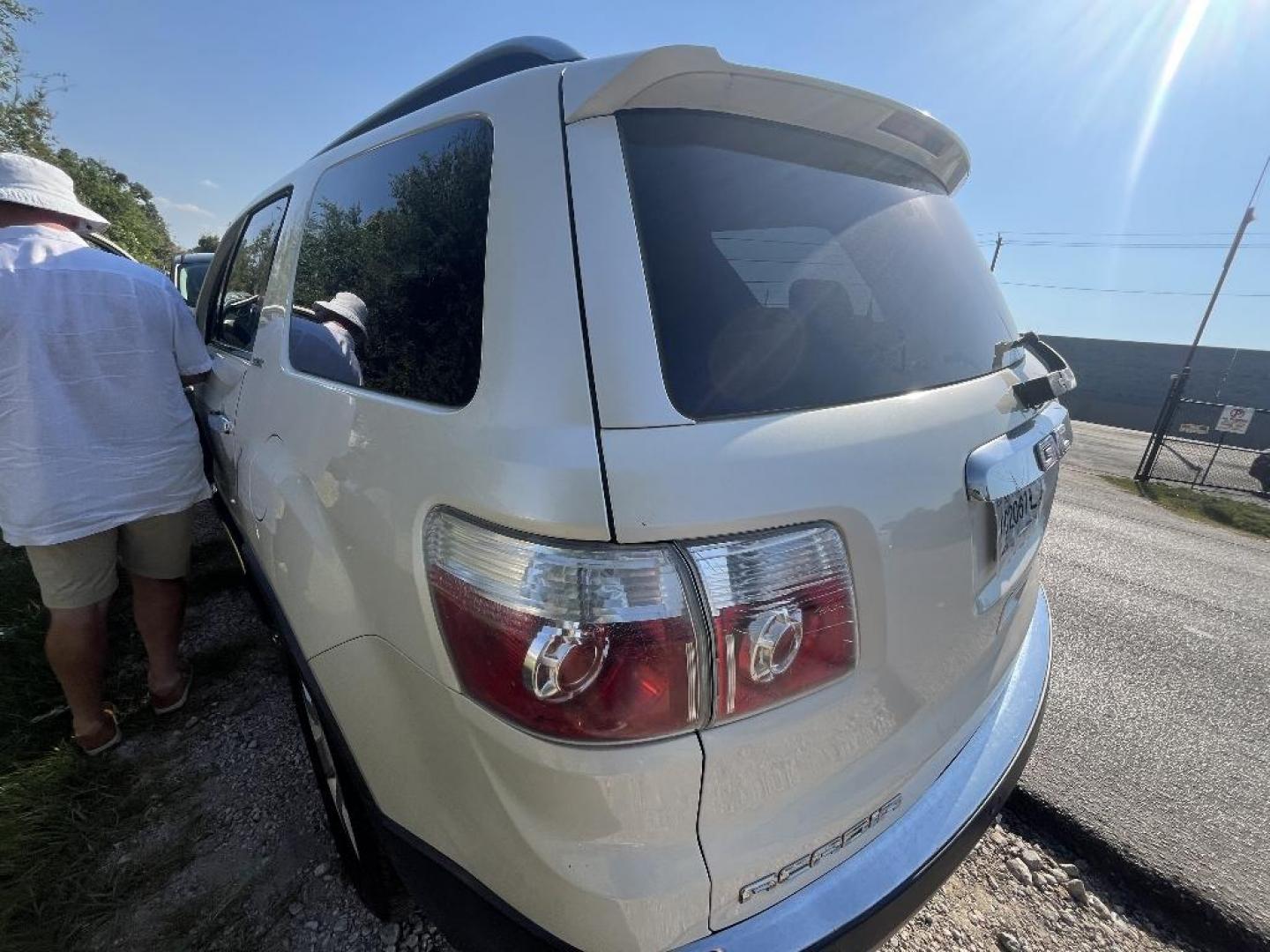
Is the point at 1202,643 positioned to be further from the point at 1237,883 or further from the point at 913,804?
the point at 913,804

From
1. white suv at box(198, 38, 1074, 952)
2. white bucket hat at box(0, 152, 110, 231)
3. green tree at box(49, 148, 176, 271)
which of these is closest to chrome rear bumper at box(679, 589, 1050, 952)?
white suv at box(198, 38, 1074, 952)

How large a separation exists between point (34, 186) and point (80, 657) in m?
1.72

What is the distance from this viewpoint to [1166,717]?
2635mm

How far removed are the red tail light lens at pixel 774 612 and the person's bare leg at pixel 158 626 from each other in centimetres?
262

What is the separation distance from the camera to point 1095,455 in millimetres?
13586

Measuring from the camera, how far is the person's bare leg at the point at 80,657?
7.09ft

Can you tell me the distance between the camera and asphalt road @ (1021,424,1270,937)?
192cm

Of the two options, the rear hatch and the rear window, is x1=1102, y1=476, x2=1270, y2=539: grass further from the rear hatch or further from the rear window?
the rear hatch

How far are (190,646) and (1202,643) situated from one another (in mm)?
5556

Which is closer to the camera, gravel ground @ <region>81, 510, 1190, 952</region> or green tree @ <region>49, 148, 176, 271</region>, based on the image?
gravel ground @ <region>81, 510, 1190, 952</region>

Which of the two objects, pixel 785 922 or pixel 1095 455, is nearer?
pixel 785 922

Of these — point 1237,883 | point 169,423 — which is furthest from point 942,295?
point 169,423

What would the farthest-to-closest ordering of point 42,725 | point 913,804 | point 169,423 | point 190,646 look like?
point 190,646 < point 42,725 < point 169,423 < point 913,804

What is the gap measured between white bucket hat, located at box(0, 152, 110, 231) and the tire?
1842 millimetres
